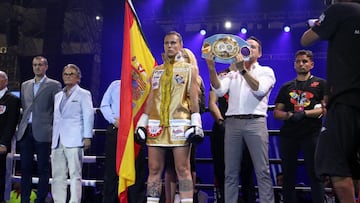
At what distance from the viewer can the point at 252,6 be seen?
400 inches

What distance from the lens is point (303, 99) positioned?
3785 mm

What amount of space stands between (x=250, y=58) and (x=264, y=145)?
0.78m

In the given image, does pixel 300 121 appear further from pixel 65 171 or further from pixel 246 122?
pixel 65 171

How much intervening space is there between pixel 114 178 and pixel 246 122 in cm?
146

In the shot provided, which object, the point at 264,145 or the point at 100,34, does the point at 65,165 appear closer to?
the point at 264,145

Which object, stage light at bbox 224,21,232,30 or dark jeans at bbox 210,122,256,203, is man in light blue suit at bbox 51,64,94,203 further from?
stage light at bbox 224,21,232,30

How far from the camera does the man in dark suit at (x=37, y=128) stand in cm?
424

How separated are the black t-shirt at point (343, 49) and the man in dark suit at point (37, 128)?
3.05 meters

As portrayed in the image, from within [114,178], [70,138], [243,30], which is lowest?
[114,178]

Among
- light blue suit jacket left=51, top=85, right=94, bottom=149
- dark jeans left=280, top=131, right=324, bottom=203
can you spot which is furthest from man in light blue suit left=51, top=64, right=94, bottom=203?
dark jeans left=280, top=131, right=324, bottom=203

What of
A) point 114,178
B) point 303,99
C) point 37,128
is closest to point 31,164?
point 37,128

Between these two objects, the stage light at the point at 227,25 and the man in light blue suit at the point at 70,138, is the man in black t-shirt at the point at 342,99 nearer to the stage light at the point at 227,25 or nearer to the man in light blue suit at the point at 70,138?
the man in light blue suit at the point at 70,138

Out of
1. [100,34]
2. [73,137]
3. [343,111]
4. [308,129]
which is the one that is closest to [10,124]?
[73,137]

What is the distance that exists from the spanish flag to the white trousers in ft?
2.08
